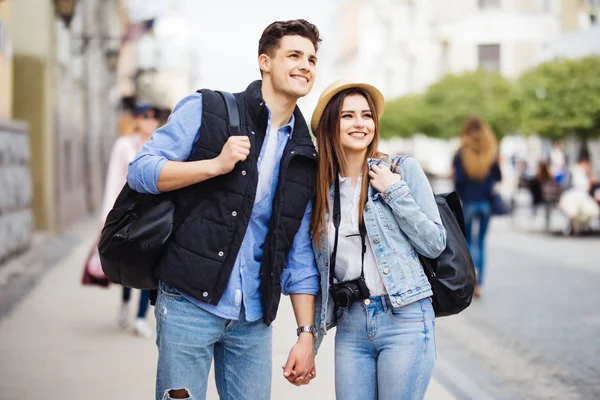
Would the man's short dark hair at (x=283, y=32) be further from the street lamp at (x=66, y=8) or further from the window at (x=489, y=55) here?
the window at (x=489, y=55)

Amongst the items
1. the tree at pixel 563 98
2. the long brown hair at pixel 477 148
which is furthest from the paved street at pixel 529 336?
→ the tree at pixel 563 98

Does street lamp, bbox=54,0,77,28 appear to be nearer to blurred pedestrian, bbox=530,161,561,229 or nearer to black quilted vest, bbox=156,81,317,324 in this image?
blurred pedestrian, bbox=530,161,561,229

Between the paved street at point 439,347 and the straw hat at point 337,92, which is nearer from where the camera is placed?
the straw hat at point 337,92

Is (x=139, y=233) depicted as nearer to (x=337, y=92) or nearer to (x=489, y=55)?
(x=337, y=92)

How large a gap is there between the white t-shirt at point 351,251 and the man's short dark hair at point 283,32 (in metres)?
0.57

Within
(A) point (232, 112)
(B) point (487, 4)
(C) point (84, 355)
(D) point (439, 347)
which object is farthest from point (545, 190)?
(B) point (487, 4)

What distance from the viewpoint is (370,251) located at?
369cm

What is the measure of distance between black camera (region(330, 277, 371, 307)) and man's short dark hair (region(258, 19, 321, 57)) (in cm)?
90

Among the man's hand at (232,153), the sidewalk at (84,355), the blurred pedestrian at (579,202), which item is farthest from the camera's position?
the blurred pedestrian at (579,202)

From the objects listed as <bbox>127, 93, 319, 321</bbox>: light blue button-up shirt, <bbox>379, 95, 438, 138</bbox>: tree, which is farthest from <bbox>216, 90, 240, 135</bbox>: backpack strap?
<bbox>379, 95, 438, 138</bbox>: tree

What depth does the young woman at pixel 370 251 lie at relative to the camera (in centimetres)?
361

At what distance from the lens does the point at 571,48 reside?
39.3m

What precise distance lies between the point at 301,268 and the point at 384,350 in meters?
0.44

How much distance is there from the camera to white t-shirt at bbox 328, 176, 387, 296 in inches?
144
